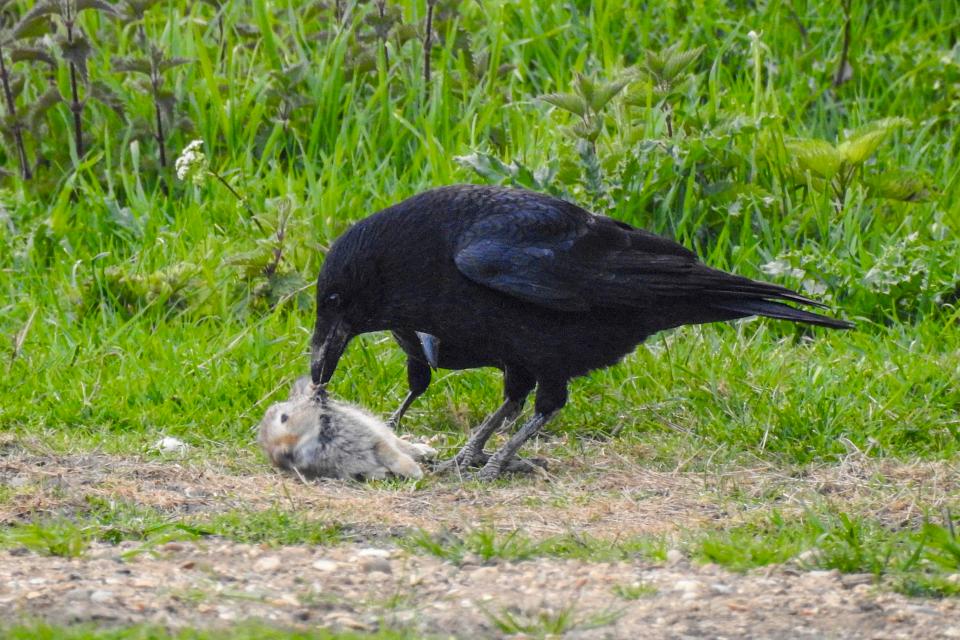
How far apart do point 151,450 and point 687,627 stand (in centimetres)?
253

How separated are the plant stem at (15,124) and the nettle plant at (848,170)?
3.80 m

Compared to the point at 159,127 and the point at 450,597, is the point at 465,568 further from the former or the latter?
the point at 159,127

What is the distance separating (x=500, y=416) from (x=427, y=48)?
2876mm

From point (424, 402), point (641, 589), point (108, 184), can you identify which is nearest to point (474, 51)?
point (108, 184)

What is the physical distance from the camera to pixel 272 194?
7215 millimetres

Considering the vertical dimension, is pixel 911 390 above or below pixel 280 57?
below

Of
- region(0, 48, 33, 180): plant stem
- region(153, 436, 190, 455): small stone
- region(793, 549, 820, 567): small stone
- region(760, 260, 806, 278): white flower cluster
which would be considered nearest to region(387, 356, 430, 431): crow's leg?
region(153, 436, 190, 455): small stone

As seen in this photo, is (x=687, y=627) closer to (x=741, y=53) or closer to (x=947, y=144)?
(x=947, y=144)

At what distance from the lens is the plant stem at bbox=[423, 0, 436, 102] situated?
288 inches

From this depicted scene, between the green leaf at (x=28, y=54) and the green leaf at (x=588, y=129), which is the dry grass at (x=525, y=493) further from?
the green leaf at (x=28, y=54)

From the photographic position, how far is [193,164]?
6.66m

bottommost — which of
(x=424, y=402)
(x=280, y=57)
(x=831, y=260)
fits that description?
(x=424, y=402)

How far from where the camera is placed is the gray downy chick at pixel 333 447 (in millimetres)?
4883

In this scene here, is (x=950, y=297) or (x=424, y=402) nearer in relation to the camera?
(x=424, y=402)
